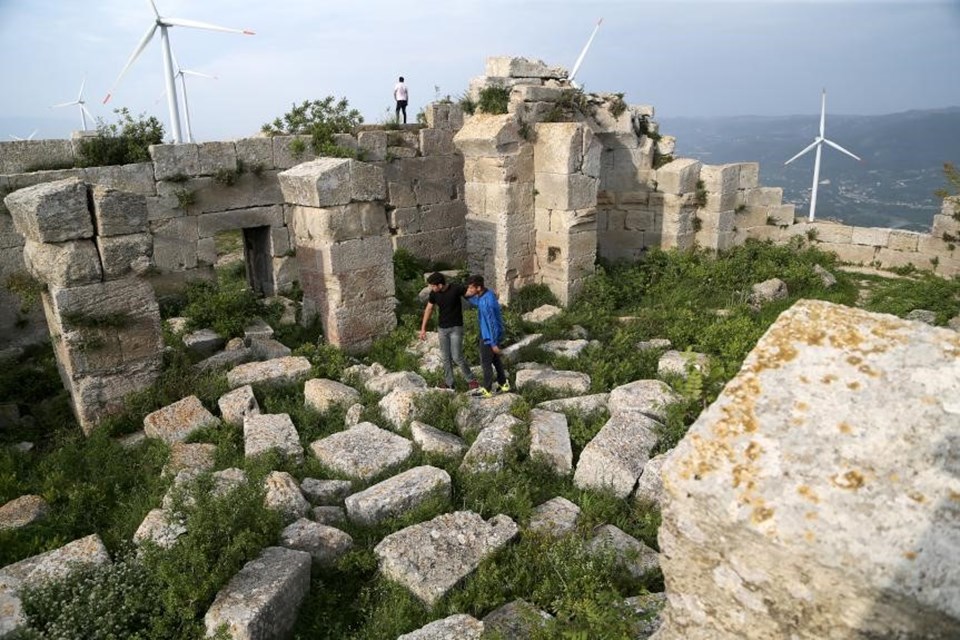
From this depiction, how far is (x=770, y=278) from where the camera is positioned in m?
11.2

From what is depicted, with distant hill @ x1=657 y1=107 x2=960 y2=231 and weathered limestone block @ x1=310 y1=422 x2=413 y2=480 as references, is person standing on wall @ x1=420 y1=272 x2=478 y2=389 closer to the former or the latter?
weathered limestone block @ x1=310 y1=422 x2=413 y2=480

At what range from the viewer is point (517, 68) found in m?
11.1

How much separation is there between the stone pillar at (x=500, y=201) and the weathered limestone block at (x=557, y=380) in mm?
3277

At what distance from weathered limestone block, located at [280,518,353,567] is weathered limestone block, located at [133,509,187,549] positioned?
70 centimetres

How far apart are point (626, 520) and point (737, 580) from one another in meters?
3.17

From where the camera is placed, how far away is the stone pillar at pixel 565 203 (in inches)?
396

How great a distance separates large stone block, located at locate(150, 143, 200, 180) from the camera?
33.8ft

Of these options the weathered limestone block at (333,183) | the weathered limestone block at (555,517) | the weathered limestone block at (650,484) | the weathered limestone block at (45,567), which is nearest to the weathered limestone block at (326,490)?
the weathered limestone block at (45,567)

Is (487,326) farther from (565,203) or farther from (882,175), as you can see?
(882,175)

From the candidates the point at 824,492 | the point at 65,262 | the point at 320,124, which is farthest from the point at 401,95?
the point at 824,492

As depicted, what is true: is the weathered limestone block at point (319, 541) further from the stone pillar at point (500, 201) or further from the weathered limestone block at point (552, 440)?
the stone pillar at point (500, 201)

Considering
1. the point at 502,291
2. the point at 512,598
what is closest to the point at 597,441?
the point at 512,598

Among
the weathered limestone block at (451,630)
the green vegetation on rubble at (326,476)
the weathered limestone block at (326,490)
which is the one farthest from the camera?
the weathered limestone block at (326,490)

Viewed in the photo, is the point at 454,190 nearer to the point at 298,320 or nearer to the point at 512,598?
the point at 298,320
